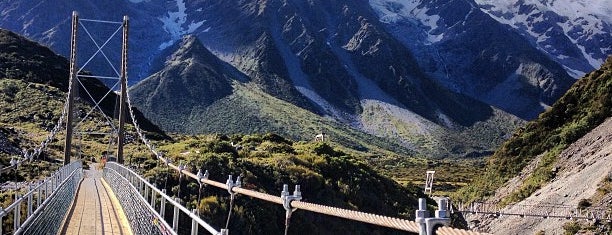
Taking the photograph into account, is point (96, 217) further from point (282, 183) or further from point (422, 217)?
point (282, 183)

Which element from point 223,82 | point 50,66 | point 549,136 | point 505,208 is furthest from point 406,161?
point 505,208

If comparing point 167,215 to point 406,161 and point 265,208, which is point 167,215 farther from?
point 406,161

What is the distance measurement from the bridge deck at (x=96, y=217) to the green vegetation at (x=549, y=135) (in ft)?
101

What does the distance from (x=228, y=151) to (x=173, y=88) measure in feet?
513

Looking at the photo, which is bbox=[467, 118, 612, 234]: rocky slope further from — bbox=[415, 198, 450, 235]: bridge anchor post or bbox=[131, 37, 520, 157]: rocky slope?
bbox=[131, 37, 520, 157]: rocky slope

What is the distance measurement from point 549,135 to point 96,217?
4326cm

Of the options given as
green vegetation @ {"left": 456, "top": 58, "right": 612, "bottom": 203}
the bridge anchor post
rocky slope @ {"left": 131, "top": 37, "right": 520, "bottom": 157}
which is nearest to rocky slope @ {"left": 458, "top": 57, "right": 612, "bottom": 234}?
green vegetation @ {"left": 456, "top": 58, "right": 612, "bottom": 203}

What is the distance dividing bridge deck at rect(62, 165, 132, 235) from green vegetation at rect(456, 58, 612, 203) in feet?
101

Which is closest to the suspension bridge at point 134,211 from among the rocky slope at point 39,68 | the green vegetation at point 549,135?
the green vegetation at point 549,135

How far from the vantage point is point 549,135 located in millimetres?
50281

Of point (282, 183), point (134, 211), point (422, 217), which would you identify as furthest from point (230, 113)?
point (422, 217)

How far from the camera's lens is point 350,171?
1384 inches

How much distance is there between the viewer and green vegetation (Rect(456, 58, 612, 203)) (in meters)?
45.3

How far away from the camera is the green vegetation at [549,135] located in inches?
1783
